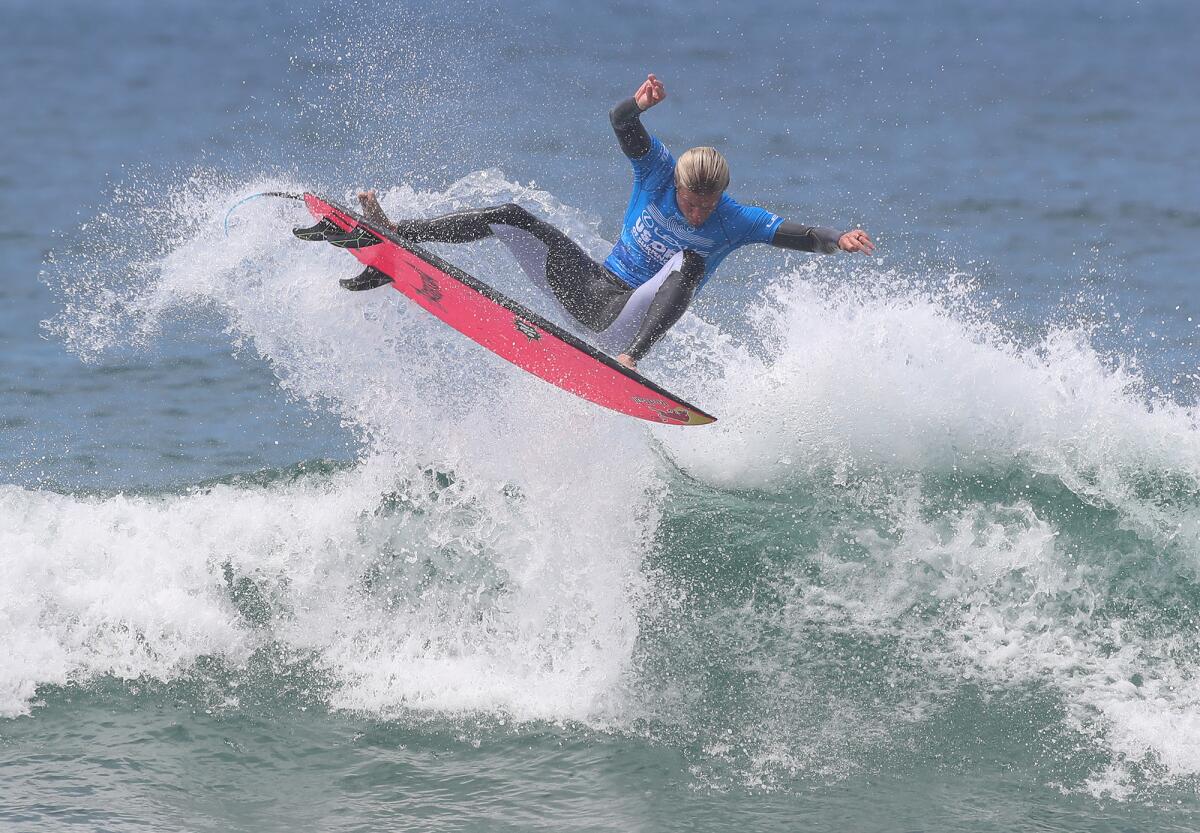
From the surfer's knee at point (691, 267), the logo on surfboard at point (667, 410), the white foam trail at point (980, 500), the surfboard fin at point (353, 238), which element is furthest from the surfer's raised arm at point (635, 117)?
the white foam trail at point (980, 500)

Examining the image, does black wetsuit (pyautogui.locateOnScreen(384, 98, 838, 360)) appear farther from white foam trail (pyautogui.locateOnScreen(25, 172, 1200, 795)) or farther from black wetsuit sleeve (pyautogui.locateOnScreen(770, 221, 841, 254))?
white foam trail (pyautogui.locateOnScreen(25, 172, 1200, 795))

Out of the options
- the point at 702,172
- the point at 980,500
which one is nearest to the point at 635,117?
the point at 702,172

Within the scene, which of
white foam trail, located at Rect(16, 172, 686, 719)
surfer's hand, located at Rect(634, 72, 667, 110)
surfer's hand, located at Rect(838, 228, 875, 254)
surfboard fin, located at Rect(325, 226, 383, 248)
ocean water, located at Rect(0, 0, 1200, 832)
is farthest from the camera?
surfboard fin, located at Rect(325, 226, 383, 248)

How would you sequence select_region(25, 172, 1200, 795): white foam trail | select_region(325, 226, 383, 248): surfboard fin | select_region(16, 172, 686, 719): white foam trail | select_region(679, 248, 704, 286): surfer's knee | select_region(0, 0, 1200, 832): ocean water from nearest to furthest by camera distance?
select_region(0, 0, 1200, 832): ocean water
select_region(679, 248, 704, 286): surfer's knee
select_region(25, 172, 1200, 795): white foam trail
select_region(16, 172, 686, 719): white foam trail
select_region(325, 226, 383, 248): surfboard fin

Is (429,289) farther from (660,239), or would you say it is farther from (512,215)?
(660,239)

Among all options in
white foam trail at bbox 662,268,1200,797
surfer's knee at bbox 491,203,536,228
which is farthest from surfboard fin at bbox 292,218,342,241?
white foam trail at bbox 662,268,1200,797

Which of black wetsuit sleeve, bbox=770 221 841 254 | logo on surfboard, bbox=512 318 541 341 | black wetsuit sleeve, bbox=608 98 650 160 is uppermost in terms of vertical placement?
black wetsuit sleeve, bbox=608 98 650 160

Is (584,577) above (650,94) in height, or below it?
below

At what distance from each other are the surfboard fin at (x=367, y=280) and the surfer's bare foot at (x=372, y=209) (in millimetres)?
402

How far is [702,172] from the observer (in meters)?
7.81

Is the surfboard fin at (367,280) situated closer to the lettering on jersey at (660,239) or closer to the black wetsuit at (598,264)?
the black wetsuit at (598,264)

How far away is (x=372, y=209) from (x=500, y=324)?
42.8 inches

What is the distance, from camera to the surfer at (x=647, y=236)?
25.9 feet

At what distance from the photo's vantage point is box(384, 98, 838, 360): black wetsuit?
26.2 feet
